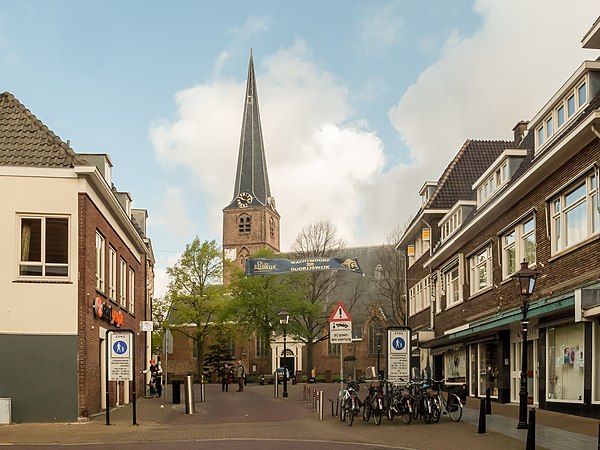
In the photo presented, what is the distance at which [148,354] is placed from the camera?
4875 cm

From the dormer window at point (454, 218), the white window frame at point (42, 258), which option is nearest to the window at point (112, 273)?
Result: the white window frame at point (42, 258)

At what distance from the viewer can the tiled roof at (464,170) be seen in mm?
43875

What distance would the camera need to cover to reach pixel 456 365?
4062 centimetres

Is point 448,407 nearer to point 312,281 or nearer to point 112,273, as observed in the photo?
point 112,273

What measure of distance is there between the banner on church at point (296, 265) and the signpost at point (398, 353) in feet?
48.6

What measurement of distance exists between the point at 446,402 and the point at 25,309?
1143 cm

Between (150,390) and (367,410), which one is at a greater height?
(367,410)

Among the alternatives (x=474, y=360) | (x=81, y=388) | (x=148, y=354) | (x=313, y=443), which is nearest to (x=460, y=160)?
(x=474, y=360)

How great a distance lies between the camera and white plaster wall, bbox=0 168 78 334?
22891 mm

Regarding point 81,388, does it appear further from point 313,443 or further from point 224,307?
point 224,307

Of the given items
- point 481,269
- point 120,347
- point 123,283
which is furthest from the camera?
point 123,283

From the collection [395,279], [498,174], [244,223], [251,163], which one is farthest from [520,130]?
[244,223]

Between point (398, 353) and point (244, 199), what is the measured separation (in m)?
87.2

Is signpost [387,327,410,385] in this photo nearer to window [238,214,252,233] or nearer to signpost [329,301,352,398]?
signpost [329,301,352,398]
